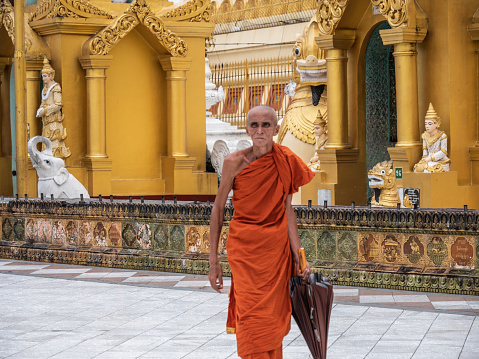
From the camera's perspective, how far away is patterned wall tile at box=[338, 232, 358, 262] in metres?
9.43

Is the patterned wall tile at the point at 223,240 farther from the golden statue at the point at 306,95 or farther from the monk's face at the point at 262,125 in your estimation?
the monk's face at the point at 262,125

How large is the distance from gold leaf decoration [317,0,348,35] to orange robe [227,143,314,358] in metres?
7.47

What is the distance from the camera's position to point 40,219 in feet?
39.5

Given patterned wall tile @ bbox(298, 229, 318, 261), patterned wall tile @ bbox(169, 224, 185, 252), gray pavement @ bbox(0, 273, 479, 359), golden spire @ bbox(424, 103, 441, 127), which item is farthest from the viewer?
golden spire @ bbox(424, 103, 441, 127)

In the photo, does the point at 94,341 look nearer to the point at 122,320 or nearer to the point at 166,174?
the point at 122,320

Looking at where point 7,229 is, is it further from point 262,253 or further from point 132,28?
point 262,253

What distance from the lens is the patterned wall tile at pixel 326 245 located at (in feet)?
31.4

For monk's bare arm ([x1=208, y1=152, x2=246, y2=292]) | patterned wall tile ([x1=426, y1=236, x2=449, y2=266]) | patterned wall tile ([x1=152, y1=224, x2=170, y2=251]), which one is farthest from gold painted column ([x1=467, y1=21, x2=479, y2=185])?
monk's bare arm ([x1=208, y1=152, x2=246, y2=292])

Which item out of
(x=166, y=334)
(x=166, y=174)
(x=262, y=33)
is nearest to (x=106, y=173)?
(x=166, y=174)

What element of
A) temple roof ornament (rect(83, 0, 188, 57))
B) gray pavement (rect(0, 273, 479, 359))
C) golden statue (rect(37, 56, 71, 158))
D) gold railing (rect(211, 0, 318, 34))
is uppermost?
gold railing (rect(211, 0, 318, 34))

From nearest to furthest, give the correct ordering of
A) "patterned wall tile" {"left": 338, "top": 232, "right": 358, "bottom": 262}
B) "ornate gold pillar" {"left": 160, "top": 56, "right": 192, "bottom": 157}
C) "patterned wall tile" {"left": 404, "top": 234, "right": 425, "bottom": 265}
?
1. "patterned wall tile" {"left": 404, "top": 234, "right": 425, "bottom": 265}
2. "patterned wall tile" {"left": 338, "top": 232, "right": 358, "bottom": 262}
3. "ornate gold pillar" {"left": 160, "top": 56, "right": 192, "bottom": 157}

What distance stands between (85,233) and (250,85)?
12568 millimetres

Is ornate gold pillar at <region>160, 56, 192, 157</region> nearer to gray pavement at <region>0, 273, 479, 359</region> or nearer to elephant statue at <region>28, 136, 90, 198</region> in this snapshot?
elephant statue at <region>28, 136, 90, 198</region>

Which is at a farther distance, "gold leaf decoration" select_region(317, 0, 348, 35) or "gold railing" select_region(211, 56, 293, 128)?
"gold railing" select_region(211, 56, 293, 128)
